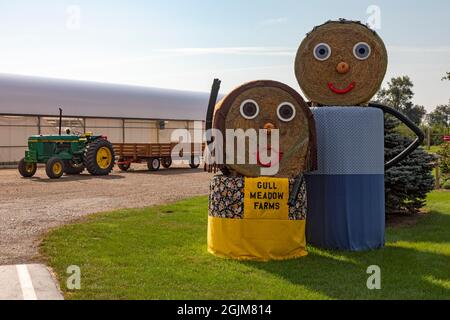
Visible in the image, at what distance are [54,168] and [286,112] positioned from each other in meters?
15.4

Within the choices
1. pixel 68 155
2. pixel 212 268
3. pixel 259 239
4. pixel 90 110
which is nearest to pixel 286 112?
pixel 259 239

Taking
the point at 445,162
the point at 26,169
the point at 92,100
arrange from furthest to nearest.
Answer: the point at 92,100, the point at 26,169, the point at 445,162

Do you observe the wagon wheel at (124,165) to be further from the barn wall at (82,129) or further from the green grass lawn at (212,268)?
the green grass lawn at (212,268)

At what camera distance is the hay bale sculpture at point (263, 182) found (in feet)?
24.8

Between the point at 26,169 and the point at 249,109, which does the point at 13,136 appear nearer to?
the point at 26,169

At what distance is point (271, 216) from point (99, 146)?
16.2 metres

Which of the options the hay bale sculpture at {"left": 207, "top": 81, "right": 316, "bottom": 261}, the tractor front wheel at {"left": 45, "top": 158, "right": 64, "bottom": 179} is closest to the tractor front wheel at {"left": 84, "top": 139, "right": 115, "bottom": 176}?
the tractor front wheel at {"left": 45, "top": 158, "right": 64, "bottom": 179}

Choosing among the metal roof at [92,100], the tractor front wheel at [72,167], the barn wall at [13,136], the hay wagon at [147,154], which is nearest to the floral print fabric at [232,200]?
the tractor front wheel at [72,167]

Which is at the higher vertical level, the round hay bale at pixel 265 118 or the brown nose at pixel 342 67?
the brown nose at pixel 342 67

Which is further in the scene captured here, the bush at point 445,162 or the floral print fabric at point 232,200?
the bush at point 445,162

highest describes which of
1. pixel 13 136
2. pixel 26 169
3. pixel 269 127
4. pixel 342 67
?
pixel 342 67

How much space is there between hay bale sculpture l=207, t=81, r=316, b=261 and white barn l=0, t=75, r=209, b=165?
26.0m

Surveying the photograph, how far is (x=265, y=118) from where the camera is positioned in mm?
7805

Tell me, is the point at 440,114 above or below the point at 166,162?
above
